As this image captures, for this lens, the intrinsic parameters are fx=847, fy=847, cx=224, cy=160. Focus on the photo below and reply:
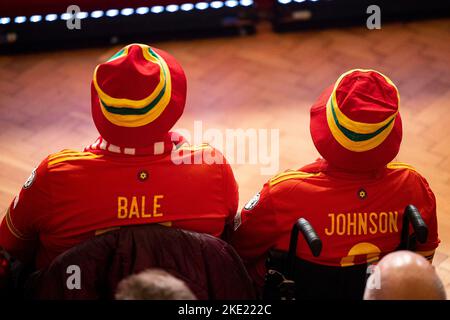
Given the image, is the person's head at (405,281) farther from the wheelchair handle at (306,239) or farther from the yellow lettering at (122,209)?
the yellow lettering at (122,209)

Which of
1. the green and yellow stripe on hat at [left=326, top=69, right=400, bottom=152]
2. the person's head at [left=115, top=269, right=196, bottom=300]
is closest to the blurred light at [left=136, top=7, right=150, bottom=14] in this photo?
the green and yellow stripe on hat at [left=326, top=69, right=400, bottom=152]

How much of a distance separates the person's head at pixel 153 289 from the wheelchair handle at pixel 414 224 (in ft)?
2.35

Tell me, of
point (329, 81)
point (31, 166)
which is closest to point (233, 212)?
point (31, 166)

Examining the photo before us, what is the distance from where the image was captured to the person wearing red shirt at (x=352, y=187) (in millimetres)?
2377

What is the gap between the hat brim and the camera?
2.39 m

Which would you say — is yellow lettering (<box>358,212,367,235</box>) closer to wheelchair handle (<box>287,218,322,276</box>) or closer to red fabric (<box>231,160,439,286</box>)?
red fabric (<box>231,160,439,286</box>)

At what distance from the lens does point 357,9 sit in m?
4.22

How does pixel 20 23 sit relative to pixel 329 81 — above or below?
above

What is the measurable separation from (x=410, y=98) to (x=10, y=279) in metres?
2.25

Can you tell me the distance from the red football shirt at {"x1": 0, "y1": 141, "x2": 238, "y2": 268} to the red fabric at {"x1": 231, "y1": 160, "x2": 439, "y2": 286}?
0.51 feet

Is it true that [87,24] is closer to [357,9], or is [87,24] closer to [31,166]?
[31,166]

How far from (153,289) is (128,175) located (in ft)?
2.30

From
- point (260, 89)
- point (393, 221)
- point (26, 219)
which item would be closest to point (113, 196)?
point (26, 219)

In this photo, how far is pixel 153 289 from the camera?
1741 millimetres
